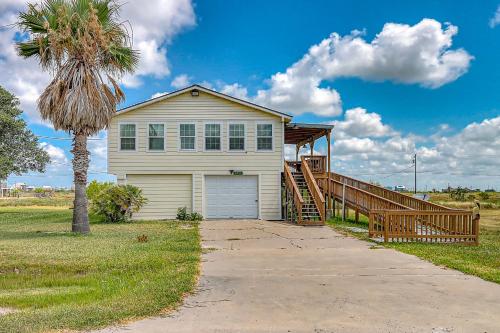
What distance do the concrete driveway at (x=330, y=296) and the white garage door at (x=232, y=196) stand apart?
380 inches

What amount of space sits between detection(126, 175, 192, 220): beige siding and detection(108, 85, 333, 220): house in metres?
0.02

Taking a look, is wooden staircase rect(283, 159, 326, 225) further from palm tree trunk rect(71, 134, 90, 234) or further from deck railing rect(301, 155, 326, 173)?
palm tree trunk rect(71, 134, 90, 234)

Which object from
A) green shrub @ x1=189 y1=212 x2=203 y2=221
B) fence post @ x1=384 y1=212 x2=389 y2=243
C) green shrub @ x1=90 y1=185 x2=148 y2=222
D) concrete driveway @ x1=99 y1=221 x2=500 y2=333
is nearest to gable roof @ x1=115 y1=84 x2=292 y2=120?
green shrub @ x1=90 y1=185 x2=148 y2=222

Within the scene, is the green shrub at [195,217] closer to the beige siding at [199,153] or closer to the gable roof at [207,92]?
the beige siding at [199,153]

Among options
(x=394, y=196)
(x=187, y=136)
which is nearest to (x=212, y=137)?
(x=187, y=136)

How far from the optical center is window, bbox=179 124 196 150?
1995cm

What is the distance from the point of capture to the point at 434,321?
5.05 m

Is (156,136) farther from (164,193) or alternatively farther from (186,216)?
(186,216)

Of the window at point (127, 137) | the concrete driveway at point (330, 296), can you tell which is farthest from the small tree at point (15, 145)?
the concrete driveway at point (330, 296)

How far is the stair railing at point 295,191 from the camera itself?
17.1 meters

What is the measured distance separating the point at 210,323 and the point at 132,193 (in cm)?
1436

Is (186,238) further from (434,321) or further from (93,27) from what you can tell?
(434,321)

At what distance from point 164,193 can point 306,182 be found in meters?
6.46

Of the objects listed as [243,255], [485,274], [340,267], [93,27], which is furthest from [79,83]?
[485,274]
